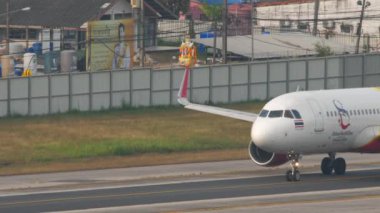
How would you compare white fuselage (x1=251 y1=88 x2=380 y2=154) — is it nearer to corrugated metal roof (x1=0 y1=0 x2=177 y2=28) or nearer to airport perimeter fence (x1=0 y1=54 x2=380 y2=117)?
airport perimeter fence (x1=0 y1=54 x2=380 y2=117)

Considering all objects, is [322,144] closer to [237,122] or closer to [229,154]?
[229,154]

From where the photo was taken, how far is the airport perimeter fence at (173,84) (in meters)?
67.9

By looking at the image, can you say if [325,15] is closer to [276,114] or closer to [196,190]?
[276,114]

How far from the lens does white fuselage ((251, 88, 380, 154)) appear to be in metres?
42.4

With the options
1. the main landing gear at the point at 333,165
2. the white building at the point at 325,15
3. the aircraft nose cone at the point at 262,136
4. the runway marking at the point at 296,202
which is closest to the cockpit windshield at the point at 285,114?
the aircraft nose cone at the point at 262,136

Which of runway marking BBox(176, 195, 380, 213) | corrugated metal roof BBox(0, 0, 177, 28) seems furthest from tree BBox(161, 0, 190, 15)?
runway marking BBox(176, 195, 380, 213)

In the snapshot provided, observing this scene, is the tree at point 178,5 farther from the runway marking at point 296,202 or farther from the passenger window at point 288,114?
the runway marking at point 296,202

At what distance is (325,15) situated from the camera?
127 meters

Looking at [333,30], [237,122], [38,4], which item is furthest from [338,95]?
[333,30]

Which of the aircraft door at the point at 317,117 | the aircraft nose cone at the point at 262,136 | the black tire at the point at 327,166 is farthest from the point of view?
the black tire at the point at 327,166

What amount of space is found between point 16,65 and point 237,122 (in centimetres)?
3052

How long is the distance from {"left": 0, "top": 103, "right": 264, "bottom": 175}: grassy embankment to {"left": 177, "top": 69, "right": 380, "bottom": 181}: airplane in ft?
33.2

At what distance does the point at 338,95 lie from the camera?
147 feet

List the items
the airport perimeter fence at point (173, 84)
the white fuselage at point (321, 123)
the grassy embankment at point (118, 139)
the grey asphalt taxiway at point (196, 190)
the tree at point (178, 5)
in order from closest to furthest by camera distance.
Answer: the grey asphalt taxiway at point (196, 190)
the white fuselage at point (321, 123)
the grassy embankment at point (118, 139)
the airport perimeter fence at point (173, 84)
the tree at point (178, 5)
